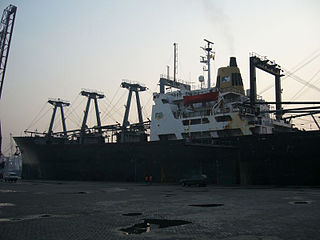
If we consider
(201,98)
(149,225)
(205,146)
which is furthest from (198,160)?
(149,225)

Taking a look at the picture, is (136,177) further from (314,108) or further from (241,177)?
(314,108)

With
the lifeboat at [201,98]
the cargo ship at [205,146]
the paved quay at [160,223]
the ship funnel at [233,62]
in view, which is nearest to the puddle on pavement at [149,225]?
the paved quay at [160,223]

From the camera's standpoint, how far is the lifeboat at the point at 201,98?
40.5m

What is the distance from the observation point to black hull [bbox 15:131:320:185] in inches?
1195

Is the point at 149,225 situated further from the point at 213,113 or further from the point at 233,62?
the point at 233,62

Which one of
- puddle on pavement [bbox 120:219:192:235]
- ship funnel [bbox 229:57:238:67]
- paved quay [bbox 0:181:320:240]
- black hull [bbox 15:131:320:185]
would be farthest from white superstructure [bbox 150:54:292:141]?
puddle on pavement [bbox 120:219:192:235]

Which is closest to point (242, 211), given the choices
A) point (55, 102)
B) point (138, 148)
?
point (138, 148)

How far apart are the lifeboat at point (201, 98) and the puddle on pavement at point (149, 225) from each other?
30506 mm

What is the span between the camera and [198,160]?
35.9 meters

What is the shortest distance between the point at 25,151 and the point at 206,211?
50139 millimetres

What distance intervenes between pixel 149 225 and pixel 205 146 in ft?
71.9

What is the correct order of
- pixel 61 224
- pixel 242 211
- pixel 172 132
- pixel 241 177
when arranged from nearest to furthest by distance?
pixel 61 224
pixel 242 211
pixel 241 177
pixel 172 132

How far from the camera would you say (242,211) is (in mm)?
13305

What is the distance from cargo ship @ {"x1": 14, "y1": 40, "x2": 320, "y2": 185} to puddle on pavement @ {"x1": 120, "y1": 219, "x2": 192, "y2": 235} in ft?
63.0
